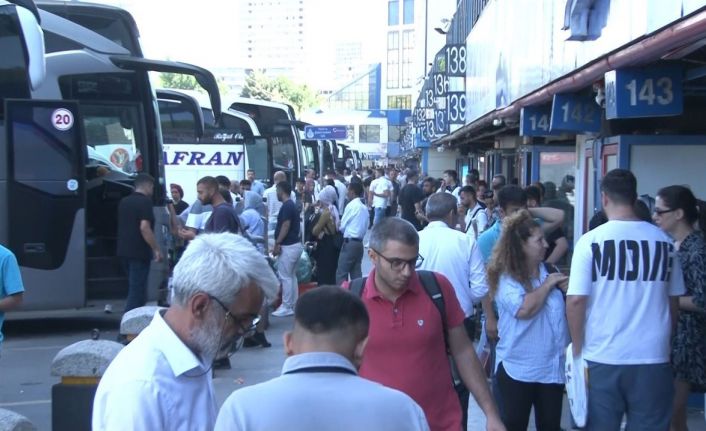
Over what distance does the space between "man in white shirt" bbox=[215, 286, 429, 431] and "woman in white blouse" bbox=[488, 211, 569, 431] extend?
3.24m

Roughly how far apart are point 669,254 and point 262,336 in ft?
22.5

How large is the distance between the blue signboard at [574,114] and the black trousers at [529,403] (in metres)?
5.09

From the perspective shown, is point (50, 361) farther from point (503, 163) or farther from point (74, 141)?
point (503, 163)

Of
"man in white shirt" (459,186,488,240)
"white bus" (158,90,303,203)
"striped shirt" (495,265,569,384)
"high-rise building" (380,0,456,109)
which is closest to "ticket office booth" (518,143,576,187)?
"man in white shirt" (459,186,488,240)

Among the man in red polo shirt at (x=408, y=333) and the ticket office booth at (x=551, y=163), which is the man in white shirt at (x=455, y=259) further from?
the ticket office booth at (x=551, y=163)

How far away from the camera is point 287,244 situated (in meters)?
13.6

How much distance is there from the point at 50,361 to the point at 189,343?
8449mm

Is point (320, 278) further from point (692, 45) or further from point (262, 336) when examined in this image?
point (692, 45)

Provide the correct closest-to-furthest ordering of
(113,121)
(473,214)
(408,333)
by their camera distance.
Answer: (408,333) → (473,214) → (113,121)

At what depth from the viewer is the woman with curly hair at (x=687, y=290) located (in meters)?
6.02

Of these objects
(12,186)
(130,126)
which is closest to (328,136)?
(130,126)

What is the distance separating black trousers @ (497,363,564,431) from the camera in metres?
5.86

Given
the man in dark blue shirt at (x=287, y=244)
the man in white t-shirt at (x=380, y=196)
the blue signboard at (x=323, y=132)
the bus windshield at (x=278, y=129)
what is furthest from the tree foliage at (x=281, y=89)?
the man in dark blue shirt at (x=287, y=244)

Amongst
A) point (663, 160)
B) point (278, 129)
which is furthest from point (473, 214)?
point (278, 129)
